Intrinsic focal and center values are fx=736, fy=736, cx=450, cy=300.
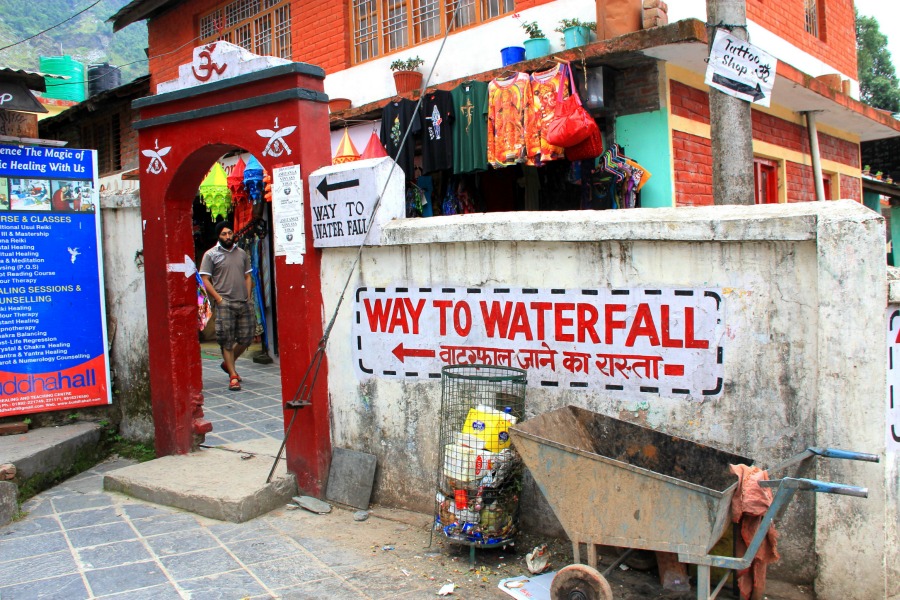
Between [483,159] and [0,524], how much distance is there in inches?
212

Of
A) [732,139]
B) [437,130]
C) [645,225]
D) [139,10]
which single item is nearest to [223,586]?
[645,225]

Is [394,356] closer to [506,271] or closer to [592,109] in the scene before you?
[506,271]

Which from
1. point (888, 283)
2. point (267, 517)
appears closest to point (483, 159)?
point (267, 517)

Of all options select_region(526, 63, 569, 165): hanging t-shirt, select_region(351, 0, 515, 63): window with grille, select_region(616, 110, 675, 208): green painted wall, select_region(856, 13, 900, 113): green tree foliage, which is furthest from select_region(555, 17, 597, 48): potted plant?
select_region(856, 13, 900, 113): green tree foliage

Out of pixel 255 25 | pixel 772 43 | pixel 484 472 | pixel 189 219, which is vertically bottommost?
pixel 484 472

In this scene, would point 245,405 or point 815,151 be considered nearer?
point 245,405

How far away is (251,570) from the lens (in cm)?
432

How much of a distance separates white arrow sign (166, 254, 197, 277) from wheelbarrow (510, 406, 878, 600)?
3.90 meters

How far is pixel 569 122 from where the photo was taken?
268 inches

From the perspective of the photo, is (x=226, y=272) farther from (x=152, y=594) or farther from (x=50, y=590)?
(x=152, y=594)

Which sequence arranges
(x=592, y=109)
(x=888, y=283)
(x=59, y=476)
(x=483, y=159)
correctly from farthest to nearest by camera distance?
(x=483, y=159) → (x=592, y=109) → (x=59, y=476) → (x=888, y=283)

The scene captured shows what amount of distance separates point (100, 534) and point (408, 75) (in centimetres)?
662

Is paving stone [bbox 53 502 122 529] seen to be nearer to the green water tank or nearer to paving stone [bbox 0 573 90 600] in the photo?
paving stone [bbox 0 573 90 600]

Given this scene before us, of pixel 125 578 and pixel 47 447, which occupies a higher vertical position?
pixel 47 447
